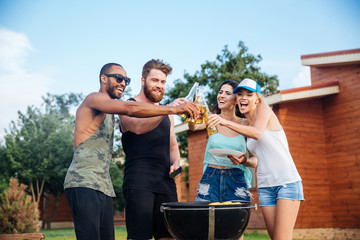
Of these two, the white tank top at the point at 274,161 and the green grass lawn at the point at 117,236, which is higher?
the white tank top at the point at 274,161

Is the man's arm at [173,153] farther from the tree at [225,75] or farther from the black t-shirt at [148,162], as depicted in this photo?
the tree at [225,75]

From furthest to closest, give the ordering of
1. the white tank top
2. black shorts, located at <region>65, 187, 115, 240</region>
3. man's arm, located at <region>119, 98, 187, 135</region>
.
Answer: the white tank top < man's arm, located at <region>119, 98, 187, 135</region> < black shorts, located at <region>65, 187, 115, 240</region>

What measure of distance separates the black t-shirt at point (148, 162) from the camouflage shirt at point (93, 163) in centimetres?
19

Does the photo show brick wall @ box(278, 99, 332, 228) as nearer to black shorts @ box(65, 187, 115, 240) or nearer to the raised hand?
the raised hand

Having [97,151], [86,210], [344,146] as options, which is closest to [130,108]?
[97,151]

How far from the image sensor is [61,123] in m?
27.5

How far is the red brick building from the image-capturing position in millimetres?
10633

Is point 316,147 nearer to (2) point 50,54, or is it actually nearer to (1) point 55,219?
(1) point 55,219

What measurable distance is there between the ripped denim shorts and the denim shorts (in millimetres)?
267

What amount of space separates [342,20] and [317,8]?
119 inches

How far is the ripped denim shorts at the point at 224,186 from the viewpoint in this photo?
3930 mm

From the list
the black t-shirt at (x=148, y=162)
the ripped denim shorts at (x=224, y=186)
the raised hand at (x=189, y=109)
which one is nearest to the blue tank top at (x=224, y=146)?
the ripped denim shorts at (x=224, y=186)

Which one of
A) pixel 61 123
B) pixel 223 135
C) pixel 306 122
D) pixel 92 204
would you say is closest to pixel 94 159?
pixel 92 204

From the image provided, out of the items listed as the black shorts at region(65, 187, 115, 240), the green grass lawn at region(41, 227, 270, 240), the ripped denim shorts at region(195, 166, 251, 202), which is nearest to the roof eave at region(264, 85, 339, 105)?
the green grass lawn at region(41, 227, 270, 240)
